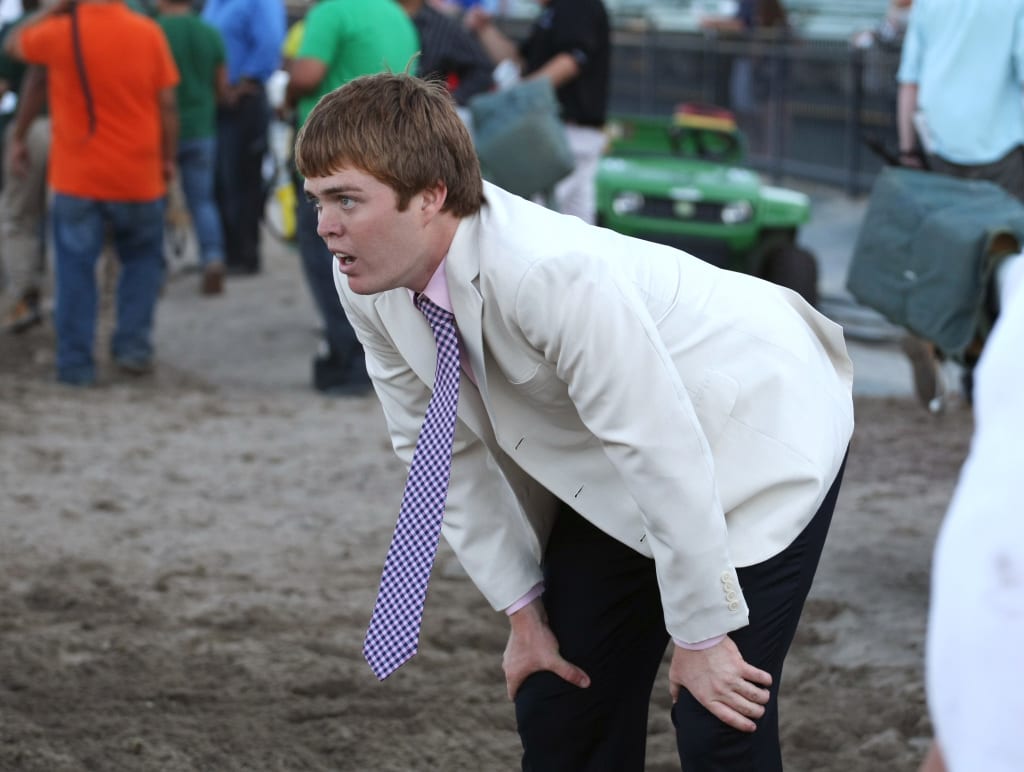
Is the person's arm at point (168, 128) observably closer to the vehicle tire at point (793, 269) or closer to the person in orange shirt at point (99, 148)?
the person in orange shirt at point (99, 148)

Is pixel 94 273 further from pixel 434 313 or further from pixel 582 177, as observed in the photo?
pixel 434 313

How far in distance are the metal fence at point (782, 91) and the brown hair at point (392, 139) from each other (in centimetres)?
1117

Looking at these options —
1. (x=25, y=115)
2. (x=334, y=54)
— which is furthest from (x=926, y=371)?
(x=25, y=115)

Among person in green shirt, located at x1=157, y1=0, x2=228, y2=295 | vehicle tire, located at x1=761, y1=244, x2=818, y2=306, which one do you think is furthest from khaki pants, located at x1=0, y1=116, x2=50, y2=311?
vehicle tire, located at x1=761, y1=244, x2=818, y2=306

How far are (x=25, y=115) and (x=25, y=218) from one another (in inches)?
40.7

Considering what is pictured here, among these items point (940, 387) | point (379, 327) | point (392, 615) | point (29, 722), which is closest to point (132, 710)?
point (29, 722)

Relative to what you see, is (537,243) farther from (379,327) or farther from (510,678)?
(510,678)

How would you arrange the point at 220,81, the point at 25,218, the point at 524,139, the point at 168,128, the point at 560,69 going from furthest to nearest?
the point at 220,81
the point at 25,218
the point at 560,69
the point at 168,128
the point at 524,139

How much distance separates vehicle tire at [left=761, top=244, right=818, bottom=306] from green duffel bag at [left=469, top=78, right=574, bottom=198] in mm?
1495

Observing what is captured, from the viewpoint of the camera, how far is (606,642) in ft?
9.05

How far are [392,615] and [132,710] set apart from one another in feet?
5.00

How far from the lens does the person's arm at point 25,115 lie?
26.1ft

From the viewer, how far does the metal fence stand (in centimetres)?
1341

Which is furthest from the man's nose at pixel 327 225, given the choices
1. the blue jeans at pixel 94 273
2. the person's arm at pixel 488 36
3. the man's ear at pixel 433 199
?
the person's arm at pixel 488 36
